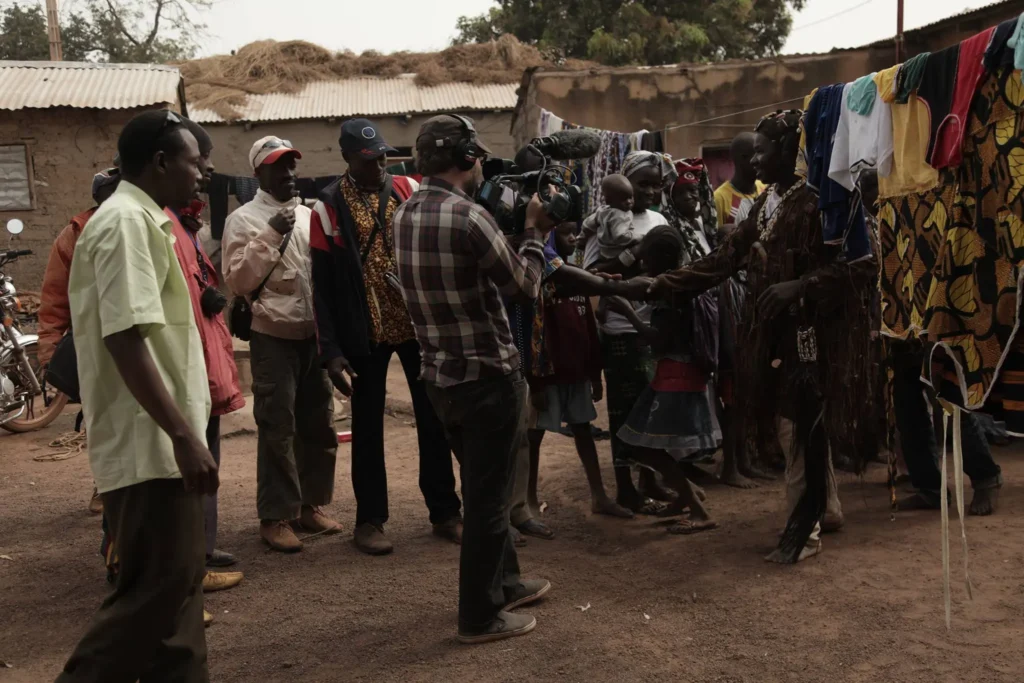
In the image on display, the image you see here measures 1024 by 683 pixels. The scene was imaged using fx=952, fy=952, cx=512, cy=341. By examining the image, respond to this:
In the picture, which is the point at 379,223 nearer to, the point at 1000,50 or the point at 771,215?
the point at 771,215

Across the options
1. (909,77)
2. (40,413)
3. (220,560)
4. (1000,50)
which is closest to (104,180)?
(220,560)

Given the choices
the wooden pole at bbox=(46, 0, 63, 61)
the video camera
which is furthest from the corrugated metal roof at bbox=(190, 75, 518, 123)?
the video camera

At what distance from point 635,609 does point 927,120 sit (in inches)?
86.9

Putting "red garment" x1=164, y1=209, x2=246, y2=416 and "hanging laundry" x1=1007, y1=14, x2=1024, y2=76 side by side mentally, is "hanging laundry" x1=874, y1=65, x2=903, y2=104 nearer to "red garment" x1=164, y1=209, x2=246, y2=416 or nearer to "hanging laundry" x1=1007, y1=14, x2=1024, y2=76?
"hanging laundry" x1=1007, y1=14, x2=1024, y2=76

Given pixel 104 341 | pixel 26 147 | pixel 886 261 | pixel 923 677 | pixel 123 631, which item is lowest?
pixel 923 677

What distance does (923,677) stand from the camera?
3119mm

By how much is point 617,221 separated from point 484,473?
7.31 ft

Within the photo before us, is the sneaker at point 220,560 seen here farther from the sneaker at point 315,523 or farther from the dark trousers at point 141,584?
the dark trousers at point 141,584

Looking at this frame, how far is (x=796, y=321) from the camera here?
4211mm

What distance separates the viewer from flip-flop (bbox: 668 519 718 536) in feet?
15.8

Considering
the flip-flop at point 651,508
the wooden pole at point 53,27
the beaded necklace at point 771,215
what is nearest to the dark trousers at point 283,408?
the flip-flop at point 651,508

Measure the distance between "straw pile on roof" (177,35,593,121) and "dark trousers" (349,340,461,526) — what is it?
45.6 feet

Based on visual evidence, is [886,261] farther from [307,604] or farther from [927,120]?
[307,604]

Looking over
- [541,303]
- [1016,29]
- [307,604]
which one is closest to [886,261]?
[1016,29]
